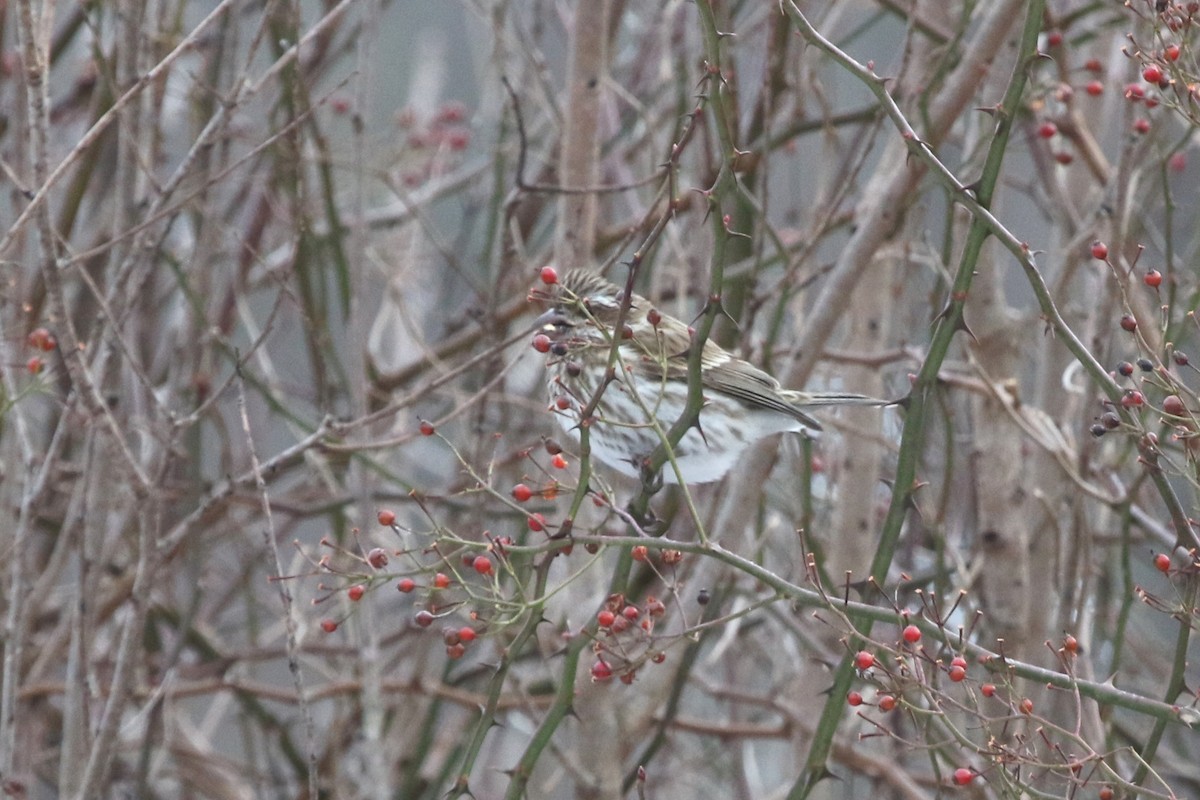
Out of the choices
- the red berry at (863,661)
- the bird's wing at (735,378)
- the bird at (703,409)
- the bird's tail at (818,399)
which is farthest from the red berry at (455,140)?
the red berry at (863,661)

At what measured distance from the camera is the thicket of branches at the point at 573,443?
3.61 m

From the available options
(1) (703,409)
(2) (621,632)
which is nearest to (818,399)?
(1) (703,409)

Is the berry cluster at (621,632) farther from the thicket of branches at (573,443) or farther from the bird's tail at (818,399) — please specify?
the bird's tail at (818,399)

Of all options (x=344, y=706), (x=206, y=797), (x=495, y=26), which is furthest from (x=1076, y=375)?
(x=206, y=797)

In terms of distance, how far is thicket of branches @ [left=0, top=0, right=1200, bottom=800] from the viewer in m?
3.61

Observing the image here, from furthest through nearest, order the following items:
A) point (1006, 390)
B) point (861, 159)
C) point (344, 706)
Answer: point (344, 706) < point (1006, 390) < point (861, 159)

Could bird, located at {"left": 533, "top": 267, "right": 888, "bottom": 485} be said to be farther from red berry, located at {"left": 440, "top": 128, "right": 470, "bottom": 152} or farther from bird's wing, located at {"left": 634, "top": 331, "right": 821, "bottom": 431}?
red berry, located at {"left": 440, "top": 128, "right": 470, "bottom": 152}

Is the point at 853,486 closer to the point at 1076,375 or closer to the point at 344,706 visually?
the point at 1076,375

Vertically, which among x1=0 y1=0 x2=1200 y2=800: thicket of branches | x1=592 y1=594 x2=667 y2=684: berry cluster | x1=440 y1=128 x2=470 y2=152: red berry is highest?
x1=440 y1=128 x2=470 y2=152: red berry

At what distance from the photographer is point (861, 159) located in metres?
4.98

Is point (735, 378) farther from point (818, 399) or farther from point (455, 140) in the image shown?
point (455, 140)

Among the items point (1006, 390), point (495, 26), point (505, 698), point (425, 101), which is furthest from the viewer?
point (425, 101)

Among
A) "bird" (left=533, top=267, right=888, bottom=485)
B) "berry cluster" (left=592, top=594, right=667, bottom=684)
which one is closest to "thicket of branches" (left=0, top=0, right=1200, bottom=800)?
"berry cluster" (left=592, top=594, right=667, bottom=684)

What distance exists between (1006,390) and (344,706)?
3.60 m
